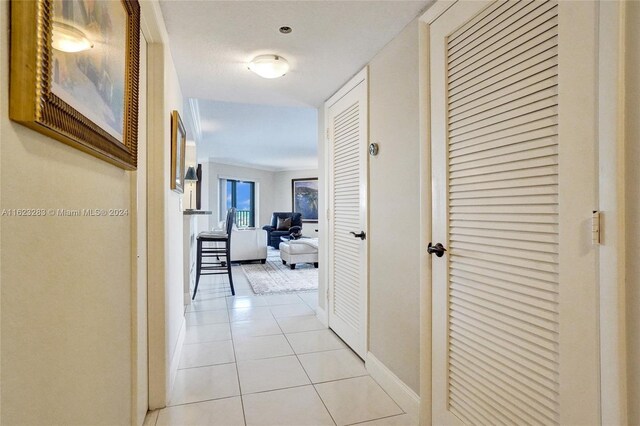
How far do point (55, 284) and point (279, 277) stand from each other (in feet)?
14.9

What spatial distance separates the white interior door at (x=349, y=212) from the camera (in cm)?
242

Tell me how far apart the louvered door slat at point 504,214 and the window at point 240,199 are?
27.2 ft

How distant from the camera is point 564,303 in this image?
101cm

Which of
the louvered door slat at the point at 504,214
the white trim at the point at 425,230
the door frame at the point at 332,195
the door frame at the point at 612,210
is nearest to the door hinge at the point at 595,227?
the door frame at the point at 612,210

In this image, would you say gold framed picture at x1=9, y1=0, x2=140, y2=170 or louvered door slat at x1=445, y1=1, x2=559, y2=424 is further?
louvered door slat at x1=445, y1=1, x2=559, y2=424

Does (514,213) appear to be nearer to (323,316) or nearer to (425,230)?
(425,230)

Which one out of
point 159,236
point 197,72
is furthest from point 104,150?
point 197,72

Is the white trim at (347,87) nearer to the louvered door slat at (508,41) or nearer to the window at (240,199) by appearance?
the louvered door slat at (508,41)

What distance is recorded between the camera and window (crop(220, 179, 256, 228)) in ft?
30.2

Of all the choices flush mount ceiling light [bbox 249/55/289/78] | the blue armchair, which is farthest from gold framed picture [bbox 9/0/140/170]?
the blue armchair

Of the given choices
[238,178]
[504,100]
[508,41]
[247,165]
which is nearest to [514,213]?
[504,100]

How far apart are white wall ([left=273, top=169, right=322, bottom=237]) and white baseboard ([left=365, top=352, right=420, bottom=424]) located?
7885 millimetres

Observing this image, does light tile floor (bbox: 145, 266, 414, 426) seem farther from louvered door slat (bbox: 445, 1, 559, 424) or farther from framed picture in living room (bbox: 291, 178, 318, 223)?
framed picture in living room (bbox: 291, 178, 318, 223)

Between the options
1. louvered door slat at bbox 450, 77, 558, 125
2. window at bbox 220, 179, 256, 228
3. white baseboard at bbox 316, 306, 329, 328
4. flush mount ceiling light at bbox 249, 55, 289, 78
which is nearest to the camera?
louvered door slat at bbox 450, 77, 558, 125
